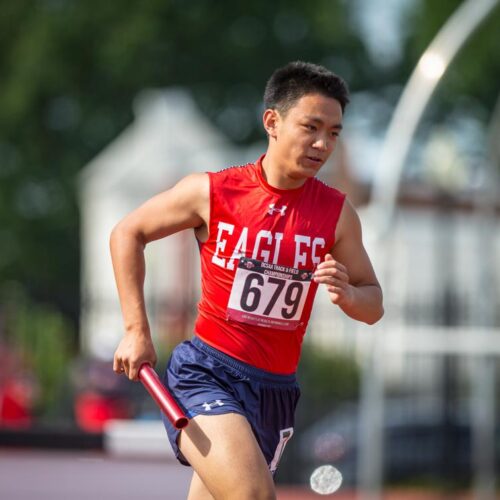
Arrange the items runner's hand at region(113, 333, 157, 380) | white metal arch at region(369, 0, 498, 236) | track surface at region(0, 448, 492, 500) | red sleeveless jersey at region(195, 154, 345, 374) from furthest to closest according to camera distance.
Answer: track surface at region(0, 448, 492, 500)
white metal arch at region(369, 0, 498, 236)
red sleeveless jersey at region(195, 154, 345, 374)
runner's hand at region(113, 333, 157, 380)

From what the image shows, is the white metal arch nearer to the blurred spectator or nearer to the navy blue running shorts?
the blurred spectator

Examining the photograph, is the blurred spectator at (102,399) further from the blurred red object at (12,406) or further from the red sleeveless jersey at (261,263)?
the red sleeveless jersey at (261,263)

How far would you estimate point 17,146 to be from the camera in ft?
134

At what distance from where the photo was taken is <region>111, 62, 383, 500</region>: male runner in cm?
485

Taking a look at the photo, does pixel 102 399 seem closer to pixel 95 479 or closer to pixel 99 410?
pixel 99 410

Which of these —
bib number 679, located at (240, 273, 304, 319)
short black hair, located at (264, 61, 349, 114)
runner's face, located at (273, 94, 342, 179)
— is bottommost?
bib number 679, located at (240, 273, 304, 319)

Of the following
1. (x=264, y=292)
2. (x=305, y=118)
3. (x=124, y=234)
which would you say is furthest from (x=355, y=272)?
(x=124, y=234)

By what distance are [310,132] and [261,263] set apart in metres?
0.53

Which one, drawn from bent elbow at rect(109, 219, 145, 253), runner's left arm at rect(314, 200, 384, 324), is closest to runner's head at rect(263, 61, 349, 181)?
runner's left arm at rect(314, 200, 384, 324)

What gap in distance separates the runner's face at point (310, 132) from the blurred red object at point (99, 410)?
30.9 ft

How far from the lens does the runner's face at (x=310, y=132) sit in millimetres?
4824

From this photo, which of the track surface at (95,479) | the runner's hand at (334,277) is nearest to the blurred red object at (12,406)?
the track surface at (95,479)

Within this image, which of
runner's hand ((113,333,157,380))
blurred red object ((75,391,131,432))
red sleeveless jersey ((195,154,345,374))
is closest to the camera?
runner's hand ((113,333,157,380))

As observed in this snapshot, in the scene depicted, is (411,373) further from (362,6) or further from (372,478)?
(362,6)
